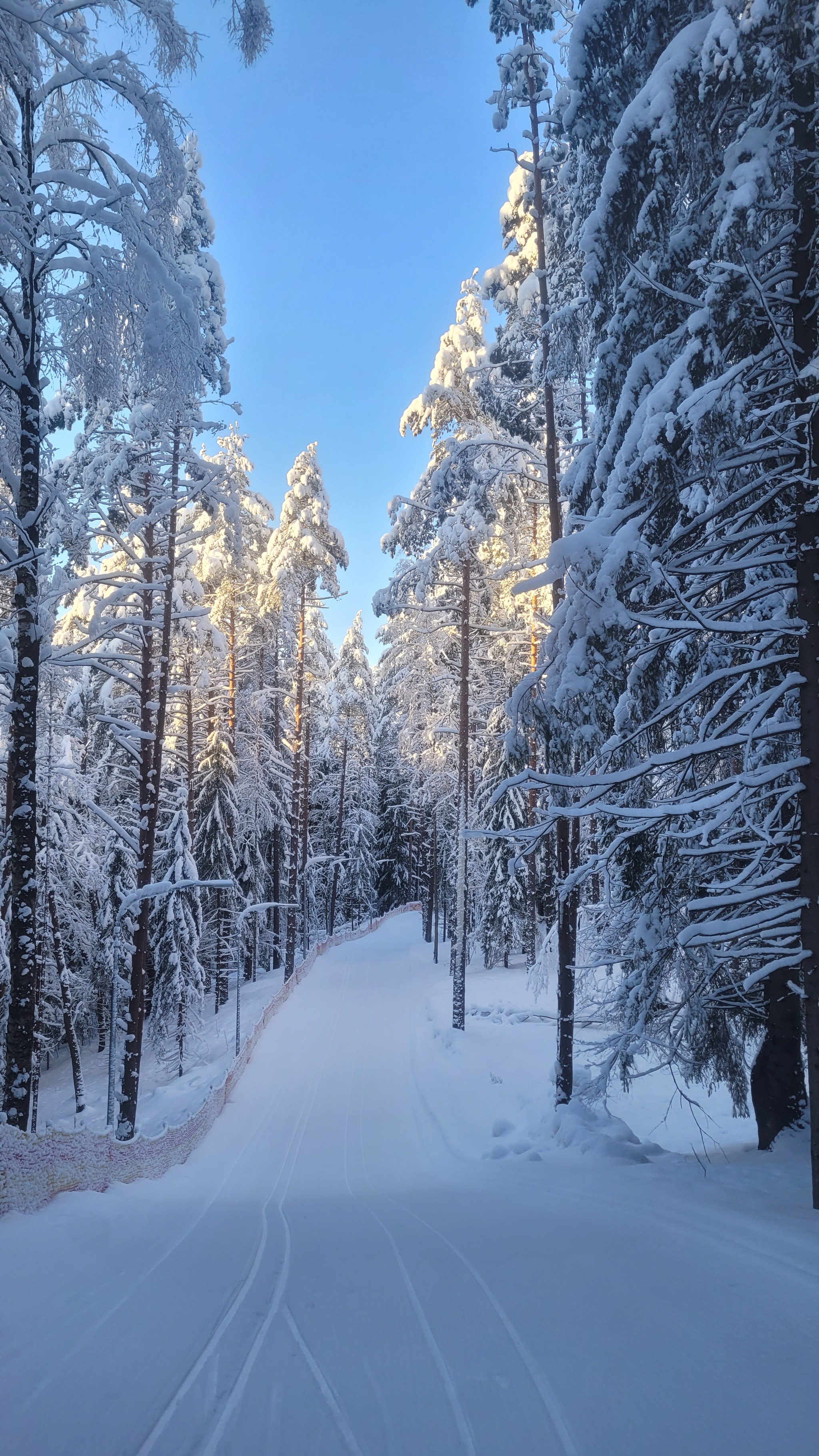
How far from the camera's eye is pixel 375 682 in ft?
184

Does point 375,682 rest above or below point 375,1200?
above

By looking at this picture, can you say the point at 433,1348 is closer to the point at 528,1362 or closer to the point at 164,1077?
the point at 528,1362

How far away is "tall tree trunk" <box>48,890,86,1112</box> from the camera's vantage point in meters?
17.6

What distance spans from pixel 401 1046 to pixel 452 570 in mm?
12992

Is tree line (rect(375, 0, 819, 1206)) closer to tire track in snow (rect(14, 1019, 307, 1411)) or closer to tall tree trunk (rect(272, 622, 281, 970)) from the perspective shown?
tire track in snow (rect(14, 1019, 307, 1411))

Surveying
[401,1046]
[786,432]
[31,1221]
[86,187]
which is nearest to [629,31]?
[786,432]

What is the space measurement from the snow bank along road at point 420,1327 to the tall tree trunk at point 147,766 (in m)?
5.15

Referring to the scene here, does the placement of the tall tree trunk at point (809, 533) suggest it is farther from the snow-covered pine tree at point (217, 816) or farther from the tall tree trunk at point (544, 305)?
the snow-covered pine tree at point (217, 816)

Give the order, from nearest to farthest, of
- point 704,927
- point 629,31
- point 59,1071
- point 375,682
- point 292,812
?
point 704,927
point 629,31
point 59,1071
point 292,812
point 375,682

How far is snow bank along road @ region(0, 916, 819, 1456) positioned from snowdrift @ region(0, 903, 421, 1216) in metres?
0.24

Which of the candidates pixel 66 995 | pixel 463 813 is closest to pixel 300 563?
pixel 463 813

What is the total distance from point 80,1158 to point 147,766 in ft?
24.5

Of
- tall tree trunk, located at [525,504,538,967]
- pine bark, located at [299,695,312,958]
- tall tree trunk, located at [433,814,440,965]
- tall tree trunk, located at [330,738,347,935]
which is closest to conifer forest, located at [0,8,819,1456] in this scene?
tall tree trunk, located at [525,504,538,967]

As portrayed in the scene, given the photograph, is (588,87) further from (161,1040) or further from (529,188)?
(161,1040)
